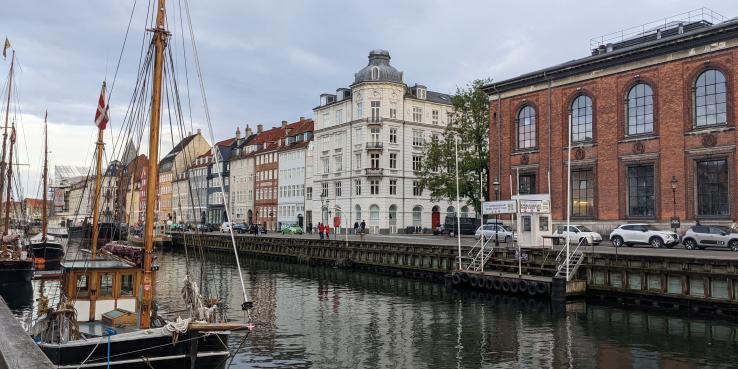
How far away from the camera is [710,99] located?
143ft

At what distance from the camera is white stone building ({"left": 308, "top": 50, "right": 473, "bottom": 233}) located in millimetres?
84438

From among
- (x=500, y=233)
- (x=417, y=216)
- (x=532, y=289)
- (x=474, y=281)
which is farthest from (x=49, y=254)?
(x=417, y=216)

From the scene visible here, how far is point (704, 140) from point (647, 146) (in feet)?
14.1

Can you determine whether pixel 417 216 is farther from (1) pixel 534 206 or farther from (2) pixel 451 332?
(2) pixel 451 332

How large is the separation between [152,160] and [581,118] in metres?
44.1


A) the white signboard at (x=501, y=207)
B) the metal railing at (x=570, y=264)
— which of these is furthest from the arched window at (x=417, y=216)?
the metal railing at (x=570, y=264)

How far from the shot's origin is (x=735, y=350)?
2053 centimetres

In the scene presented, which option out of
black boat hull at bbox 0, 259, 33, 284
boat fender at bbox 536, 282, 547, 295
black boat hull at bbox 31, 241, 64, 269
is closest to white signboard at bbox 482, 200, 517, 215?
boat fender at bbox 536, 282, 547, 295

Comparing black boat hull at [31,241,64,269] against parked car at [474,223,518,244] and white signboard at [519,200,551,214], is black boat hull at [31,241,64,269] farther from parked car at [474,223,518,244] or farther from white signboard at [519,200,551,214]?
white signboard at [519,200,551,214]

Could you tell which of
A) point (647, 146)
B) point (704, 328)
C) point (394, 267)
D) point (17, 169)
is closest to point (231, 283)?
point (394, 267)

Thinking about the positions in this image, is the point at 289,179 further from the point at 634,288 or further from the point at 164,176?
the point at 634,288

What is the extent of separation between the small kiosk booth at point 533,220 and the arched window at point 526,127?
17.5 meters

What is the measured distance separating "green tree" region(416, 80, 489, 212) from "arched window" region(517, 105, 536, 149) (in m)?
7.08

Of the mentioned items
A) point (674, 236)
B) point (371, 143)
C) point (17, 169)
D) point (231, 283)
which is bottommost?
point (231, 283)
